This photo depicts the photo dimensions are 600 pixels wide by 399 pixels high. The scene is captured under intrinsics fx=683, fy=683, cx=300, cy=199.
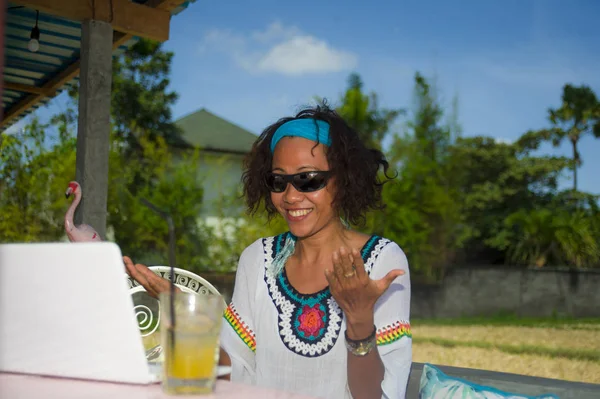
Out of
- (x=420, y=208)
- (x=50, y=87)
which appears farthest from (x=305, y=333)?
(x=420, y=208)

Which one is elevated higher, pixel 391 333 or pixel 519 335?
pixel 391 333

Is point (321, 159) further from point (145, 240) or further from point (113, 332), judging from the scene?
point (145, 240)

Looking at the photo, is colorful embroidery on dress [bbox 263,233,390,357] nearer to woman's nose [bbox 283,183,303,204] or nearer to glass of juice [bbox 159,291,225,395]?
woman's nose [bbox 283,183,303,204]

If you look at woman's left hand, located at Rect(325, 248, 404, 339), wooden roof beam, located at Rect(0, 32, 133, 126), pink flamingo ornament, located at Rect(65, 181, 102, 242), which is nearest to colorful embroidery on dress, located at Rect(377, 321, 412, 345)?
woman's left hand, located at Rect(325, 248, 404, 339)

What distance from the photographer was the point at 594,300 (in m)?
13.6

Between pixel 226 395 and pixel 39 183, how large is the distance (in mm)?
12546

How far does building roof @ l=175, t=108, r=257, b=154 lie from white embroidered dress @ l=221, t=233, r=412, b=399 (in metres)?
19.6

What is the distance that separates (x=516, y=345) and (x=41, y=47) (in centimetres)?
695

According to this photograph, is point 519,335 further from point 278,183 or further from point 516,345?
point 278,183

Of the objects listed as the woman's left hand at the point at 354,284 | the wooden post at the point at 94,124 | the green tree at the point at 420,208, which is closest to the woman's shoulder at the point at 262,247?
the woman's left hand at the point at 354,284

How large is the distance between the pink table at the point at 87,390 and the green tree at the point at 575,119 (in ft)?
84.3

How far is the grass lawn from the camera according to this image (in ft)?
24.2

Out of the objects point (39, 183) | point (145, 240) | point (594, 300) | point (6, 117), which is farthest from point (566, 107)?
point (6, 117)

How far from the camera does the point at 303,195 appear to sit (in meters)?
1.99
